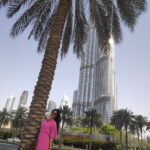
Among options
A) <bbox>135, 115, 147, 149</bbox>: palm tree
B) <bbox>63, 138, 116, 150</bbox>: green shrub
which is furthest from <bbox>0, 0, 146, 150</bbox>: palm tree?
<bbox>135, 115, 147, 149</bbox>: palm tree

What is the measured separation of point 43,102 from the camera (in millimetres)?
7590

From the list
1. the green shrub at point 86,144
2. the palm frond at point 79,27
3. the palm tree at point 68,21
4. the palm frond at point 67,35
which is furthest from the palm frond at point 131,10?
the green shrub at point 86,144

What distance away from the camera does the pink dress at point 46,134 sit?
20.0 feet

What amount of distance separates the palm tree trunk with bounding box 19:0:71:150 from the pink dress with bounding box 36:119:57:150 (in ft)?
2.26

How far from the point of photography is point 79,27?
13312 millimetres

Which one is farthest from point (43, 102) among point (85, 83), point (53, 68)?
point (85, 83)

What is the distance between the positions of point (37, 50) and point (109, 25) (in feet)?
17.8

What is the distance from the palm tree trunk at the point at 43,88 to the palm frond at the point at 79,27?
304 centimetres

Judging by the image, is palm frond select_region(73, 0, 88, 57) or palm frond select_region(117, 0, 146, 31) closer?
palm frond select_region(117, 0, 146, 31)

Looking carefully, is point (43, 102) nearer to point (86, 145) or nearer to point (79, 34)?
point (79, 34)

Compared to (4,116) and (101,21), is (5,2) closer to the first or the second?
(101,21)

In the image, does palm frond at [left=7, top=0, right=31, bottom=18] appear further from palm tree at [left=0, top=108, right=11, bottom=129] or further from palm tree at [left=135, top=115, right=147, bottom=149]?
palm tree at [left=0, top=108, right=11, bottom=129]

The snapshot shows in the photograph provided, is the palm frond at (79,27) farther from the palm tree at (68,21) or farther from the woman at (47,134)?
the woman at (47,134)

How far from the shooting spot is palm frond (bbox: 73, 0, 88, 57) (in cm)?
1284
